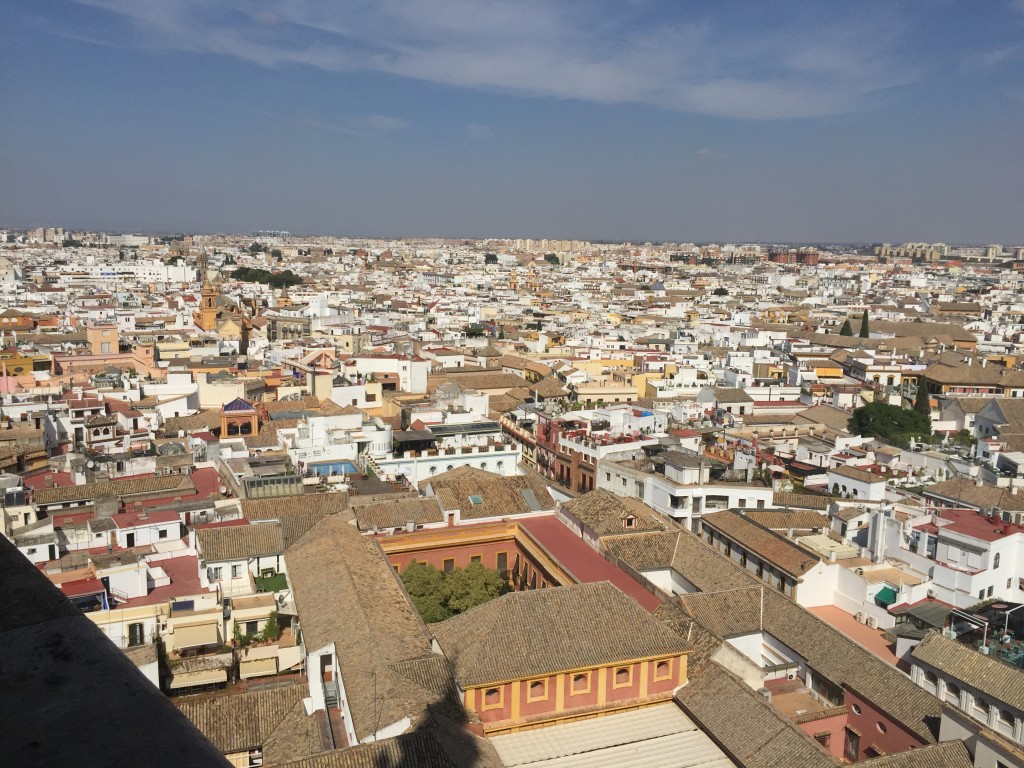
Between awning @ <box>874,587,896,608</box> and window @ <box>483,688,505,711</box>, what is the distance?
6.83m

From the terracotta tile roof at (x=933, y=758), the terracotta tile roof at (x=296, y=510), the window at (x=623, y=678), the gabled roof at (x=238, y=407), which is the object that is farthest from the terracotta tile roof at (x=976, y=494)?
the gabled roof at (x=238, y=407)

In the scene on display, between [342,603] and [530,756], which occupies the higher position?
[342,603]

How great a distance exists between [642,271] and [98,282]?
2628 inches

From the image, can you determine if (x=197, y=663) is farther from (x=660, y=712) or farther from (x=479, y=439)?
(x=479, y=439)

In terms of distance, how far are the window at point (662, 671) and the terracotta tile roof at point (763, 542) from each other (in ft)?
14.1

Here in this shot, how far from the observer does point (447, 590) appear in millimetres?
13031

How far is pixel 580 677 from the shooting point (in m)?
9.52

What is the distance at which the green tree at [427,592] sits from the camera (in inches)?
504

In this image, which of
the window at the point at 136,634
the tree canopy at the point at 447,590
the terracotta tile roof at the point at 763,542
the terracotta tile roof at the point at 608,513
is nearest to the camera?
the window at the point at 136,634

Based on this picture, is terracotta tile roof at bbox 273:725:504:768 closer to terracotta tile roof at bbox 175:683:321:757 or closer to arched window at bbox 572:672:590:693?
arched window at bbox 572:672:590:693

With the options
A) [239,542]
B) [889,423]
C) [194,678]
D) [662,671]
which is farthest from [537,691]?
[889,423]

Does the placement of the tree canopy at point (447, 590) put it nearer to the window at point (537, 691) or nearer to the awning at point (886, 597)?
the window at point (537, 691)

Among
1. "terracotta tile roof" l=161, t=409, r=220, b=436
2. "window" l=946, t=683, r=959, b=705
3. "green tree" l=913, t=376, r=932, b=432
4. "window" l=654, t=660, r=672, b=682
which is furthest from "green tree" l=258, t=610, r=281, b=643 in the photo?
"green tree" l=913, t=376, r=932, b=432

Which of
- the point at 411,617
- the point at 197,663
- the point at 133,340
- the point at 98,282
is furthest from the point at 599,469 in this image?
the point at 98,282
